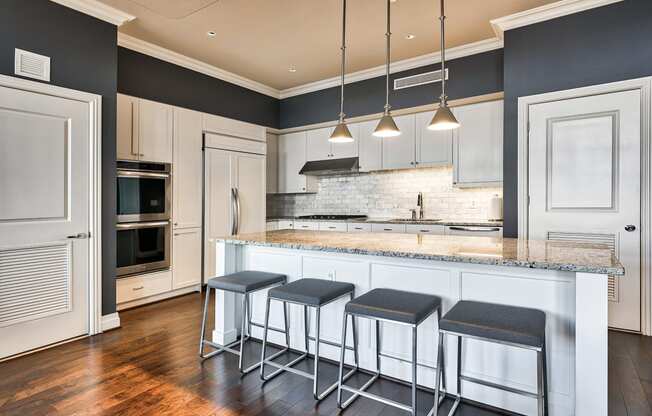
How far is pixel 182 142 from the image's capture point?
4.26m

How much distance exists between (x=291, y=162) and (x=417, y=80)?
237 centimetres

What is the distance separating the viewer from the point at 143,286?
3.88 m

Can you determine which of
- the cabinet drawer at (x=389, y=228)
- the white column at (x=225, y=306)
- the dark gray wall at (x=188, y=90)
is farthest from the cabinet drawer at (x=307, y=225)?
the white column at (x=225, y=306)

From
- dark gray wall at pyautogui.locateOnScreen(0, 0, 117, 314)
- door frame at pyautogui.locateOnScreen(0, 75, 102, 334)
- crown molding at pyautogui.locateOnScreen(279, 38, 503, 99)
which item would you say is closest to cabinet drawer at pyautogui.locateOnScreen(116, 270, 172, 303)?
dark gray wall at pyautogui.locateOnScreen(0, 0, 117, 314)

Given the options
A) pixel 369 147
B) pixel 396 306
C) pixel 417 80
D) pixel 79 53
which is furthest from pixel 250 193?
pixel 396 306

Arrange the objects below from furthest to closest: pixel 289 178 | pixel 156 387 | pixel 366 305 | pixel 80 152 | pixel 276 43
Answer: pixel 289 178, pixel 276 43, pixel 80 152, pixel 156 387, pixel 366 305

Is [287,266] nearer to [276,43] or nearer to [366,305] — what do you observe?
[366,305]

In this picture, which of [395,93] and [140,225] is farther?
[395,93]

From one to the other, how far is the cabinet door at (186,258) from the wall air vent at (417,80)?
3101 mm

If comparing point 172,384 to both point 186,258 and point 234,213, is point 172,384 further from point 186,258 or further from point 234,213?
point 234,213

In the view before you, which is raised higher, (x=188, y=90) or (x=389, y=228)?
(x=188, y=90)

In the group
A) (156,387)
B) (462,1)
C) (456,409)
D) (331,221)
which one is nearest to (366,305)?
(456,409)

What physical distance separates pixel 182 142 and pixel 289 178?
6.54 feet

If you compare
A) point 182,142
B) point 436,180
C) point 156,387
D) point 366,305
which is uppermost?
point 182,142
